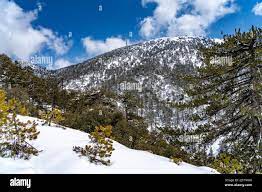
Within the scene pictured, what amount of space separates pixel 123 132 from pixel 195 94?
11638 mm

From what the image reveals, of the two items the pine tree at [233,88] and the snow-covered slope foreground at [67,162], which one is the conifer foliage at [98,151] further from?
the pine tree at [233,88]

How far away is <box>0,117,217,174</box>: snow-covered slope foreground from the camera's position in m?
7.11

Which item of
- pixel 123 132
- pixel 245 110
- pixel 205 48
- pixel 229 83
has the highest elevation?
pixel 205 48

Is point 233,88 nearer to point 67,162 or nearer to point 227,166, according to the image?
point 227,166

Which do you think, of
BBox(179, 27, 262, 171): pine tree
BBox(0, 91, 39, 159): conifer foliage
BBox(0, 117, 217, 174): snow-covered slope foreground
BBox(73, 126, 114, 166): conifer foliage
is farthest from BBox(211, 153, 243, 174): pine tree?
BBox(179, 27, 262, 171): pine tree

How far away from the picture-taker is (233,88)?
61.7 feet

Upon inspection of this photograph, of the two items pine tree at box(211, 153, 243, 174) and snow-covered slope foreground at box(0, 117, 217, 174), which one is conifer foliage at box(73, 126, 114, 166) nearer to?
snow-covered slope foreground at box(0, 117, 217, 174)

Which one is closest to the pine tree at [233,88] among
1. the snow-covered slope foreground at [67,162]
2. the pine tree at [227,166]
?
the pine tree at [227,166]

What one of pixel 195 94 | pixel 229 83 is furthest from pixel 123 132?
pixel 229 83

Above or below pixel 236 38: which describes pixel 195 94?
below

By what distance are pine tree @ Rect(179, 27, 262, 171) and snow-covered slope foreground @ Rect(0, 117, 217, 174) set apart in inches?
354

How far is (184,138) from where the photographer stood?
2138 centimetres
